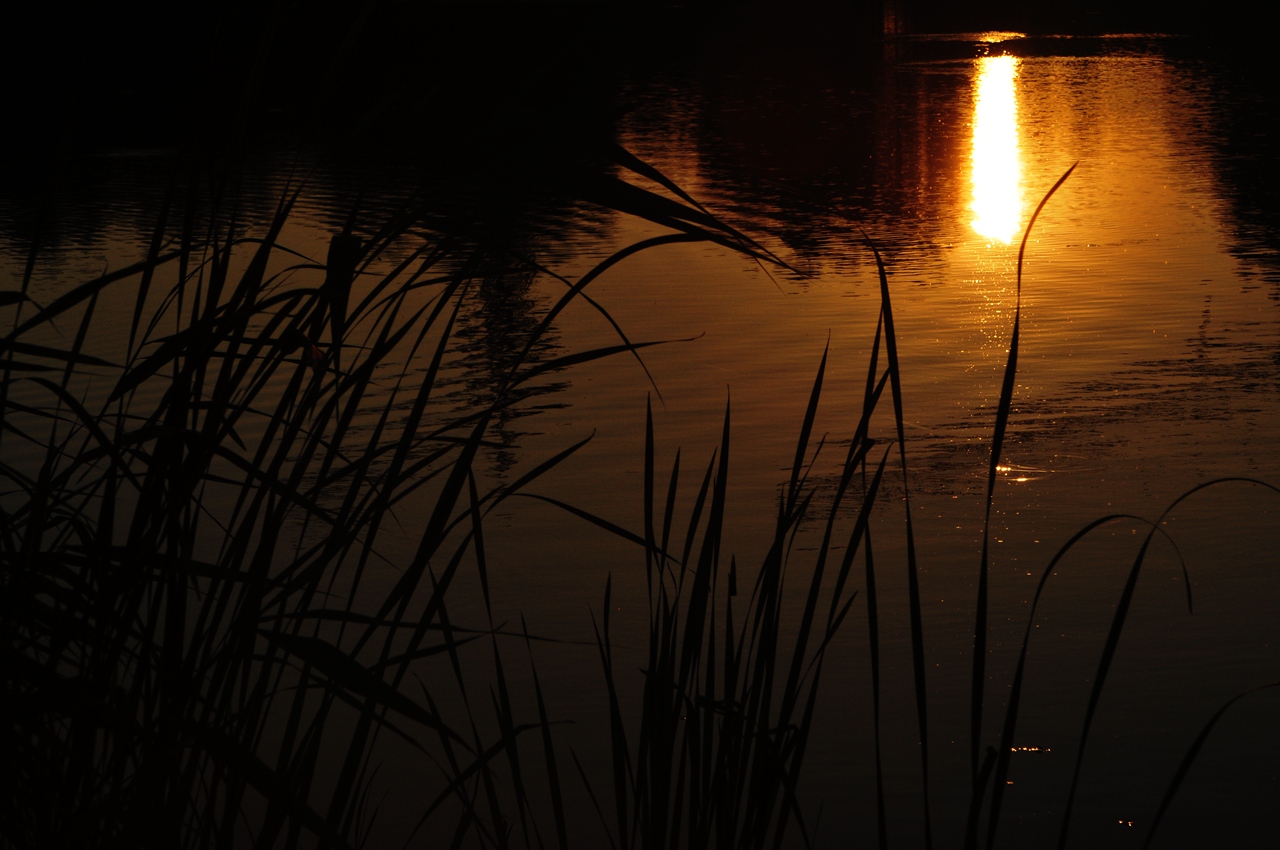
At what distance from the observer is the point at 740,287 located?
25.2 feet

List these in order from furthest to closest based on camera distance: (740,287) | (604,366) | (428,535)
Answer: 1. (740,287)
2. (604,366)
3. (428,535)

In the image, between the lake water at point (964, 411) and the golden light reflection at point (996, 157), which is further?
the golden light reflection at point (996, 157)

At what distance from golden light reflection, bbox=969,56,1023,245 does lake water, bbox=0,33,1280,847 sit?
2.3 inches

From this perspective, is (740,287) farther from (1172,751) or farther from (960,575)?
(1172,751)

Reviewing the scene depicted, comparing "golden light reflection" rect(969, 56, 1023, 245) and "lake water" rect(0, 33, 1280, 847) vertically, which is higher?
"golden light reflection" rect(969, 56, 1023, 245)

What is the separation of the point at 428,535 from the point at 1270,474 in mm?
3884

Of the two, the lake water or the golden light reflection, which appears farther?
the golden light reflection

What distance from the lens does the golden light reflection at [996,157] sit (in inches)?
372

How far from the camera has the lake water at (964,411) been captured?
10.2 ft

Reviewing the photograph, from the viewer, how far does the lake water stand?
310cm

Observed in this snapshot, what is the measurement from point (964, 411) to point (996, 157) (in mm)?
7077

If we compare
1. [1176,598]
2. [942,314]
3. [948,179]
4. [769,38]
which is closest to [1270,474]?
[1176,598]

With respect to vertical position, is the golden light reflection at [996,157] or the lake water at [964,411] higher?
the golden light reflection at [996,157]

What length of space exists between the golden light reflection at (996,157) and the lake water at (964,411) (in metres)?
0.06
